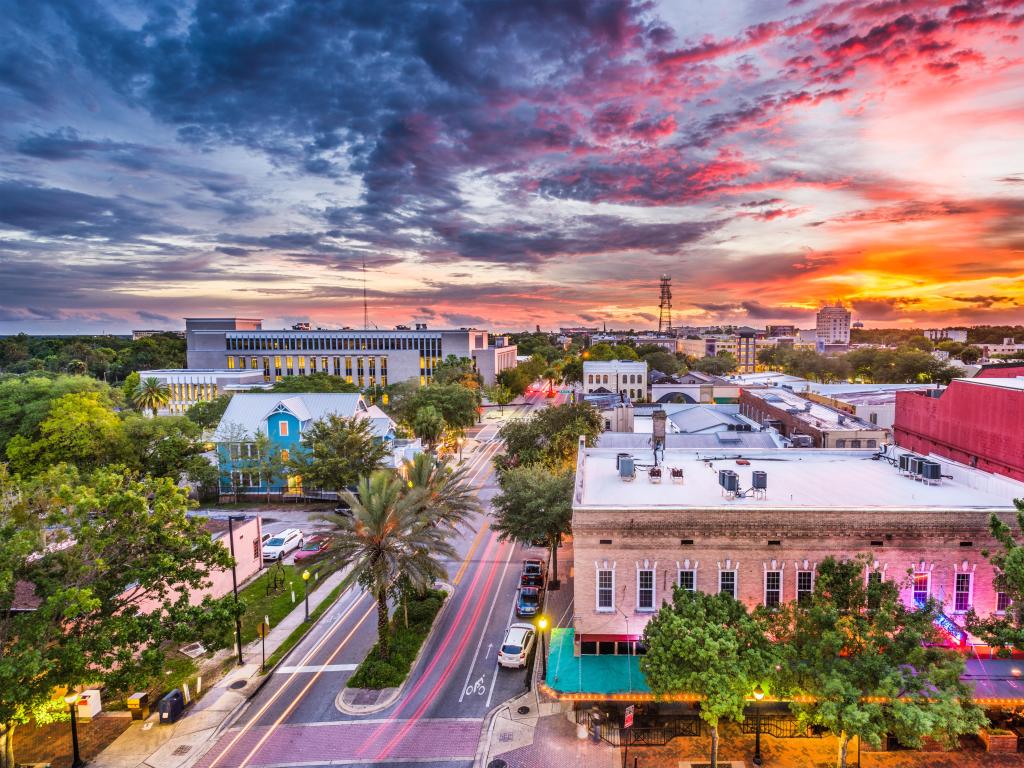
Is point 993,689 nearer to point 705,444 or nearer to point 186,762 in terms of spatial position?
point 705,444

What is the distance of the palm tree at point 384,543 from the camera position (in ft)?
92.1

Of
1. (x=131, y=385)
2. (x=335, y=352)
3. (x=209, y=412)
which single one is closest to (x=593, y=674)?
(x=209, y=412)

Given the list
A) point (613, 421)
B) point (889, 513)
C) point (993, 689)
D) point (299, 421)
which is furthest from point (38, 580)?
point (613, 421)

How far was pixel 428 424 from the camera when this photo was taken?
74438 mm

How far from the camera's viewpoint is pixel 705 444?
160 feet

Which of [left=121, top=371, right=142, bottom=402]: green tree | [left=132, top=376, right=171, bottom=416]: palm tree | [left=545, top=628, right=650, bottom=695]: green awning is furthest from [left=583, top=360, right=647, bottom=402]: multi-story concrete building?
[left=545, top=628, right=650, bottom=695]: green awning

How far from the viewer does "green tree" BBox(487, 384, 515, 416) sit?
126700mm

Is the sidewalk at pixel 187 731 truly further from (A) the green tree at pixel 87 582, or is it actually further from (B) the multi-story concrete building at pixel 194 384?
(B) the multi-story concrete building at pixel 194 384

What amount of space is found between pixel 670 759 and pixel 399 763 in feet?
34.6

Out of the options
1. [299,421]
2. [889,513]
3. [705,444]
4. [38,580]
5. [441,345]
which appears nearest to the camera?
[38,580]

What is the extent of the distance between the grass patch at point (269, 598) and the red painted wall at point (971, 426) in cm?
3931

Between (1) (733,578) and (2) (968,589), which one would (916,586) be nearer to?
(2) (968,589)

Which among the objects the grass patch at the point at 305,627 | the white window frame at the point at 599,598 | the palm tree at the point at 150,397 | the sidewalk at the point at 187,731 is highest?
the palm tree at the point at 150,397

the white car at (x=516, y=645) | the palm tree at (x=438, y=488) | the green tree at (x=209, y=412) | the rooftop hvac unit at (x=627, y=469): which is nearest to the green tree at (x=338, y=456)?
the palm tree at (x=438, y=488)
